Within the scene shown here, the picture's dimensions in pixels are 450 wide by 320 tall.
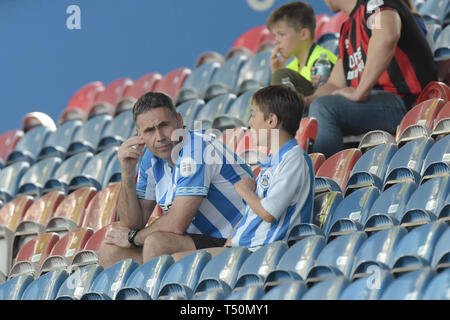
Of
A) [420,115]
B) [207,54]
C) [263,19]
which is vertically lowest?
[420,115]

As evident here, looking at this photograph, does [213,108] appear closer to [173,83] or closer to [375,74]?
[173,83]

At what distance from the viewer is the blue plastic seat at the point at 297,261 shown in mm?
2197

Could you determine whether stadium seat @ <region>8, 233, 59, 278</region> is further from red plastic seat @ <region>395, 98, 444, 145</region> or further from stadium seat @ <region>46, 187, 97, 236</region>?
red plastic seat @ <region>395, 98, 444, 145</region>

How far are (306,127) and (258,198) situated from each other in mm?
623

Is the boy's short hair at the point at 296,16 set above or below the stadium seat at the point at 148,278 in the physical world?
above

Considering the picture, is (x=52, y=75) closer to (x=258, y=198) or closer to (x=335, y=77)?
(x=335, y=77)

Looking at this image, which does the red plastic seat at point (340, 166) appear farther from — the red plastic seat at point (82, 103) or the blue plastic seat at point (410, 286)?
the red plastic seat at point (82, 103)

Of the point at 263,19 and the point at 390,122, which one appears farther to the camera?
the point at 263,19

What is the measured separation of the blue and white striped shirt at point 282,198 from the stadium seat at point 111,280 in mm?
300

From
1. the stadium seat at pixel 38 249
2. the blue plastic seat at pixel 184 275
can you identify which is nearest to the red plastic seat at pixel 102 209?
the stadium seat at pixel 38 249

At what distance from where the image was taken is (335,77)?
3328 millimetres
